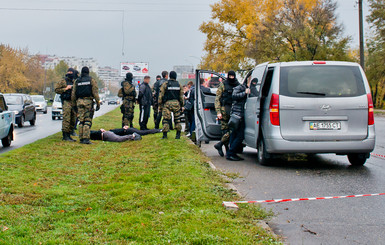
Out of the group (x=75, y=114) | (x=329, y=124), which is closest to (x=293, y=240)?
(x=329, y=124)

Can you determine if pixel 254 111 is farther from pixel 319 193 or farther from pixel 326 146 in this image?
pixel 319 193

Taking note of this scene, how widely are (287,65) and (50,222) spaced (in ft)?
17.4

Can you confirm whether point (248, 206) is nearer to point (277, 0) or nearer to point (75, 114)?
point (75, 114)

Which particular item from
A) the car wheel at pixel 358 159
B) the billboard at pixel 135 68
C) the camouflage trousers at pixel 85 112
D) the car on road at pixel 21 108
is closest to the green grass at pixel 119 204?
the car wheel at pixel 358 159

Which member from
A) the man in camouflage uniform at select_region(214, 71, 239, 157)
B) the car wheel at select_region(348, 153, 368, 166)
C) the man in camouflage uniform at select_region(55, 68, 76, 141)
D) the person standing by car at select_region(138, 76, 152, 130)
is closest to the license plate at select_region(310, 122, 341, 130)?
the car wheel at select_region(348, 153, 368, 166)

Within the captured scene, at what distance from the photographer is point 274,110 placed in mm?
8547

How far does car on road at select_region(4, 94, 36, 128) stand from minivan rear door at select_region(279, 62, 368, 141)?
55.1 ft

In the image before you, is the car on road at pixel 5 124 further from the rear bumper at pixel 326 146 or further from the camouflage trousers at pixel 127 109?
the rear bumper at pixel 326 146

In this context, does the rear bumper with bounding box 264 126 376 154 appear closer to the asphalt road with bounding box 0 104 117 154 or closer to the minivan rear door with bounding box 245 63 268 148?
the minivan rear door with bounding box 245 63 268 148

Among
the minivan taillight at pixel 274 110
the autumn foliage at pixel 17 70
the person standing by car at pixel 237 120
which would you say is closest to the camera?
the minivan taillight at pixel 274 110

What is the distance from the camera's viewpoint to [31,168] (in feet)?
27.6

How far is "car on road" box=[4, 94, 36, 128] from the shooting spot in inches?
904

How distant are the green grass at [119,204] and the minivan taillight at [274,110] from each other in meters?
1.39

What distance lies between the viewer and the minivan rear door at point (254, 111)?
9219 millimetres
